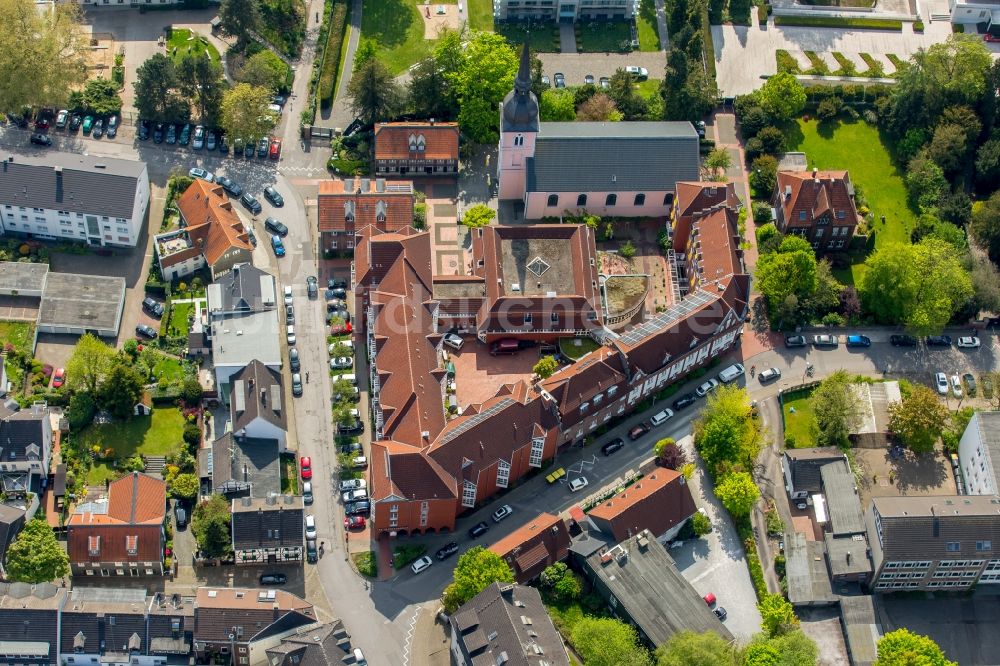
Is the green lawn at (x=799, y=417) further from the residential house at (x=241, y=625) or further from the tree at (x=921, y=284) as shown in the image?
the residential house at (x=241, y=625)

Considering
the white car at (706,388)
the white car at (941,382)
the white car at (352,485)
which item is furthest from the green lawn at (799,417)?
the white car at (352,485)

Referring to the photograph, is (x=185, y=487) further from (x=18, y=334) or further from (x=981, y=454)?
(x=981, y=454)

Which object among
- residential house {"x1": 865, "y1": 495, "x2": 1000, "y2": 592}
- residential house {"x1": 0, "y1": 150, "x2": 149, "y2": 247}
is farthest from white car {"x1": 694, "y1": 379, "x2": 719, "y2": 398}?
residential house {"x1": 0, "y1": 150, "x2": 149, "y2": 247}

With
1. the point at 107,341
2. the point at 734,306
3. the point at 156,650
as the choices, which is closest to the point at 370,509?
the point at 156,650

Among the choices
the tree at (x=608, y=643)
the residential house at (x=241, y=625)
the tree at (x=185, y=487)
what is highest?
the tree at (x=185, y=487)

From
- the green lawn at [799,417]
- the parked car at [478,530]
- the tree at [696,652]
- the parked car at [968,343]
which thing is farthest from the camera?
the parked car at [968,343]
